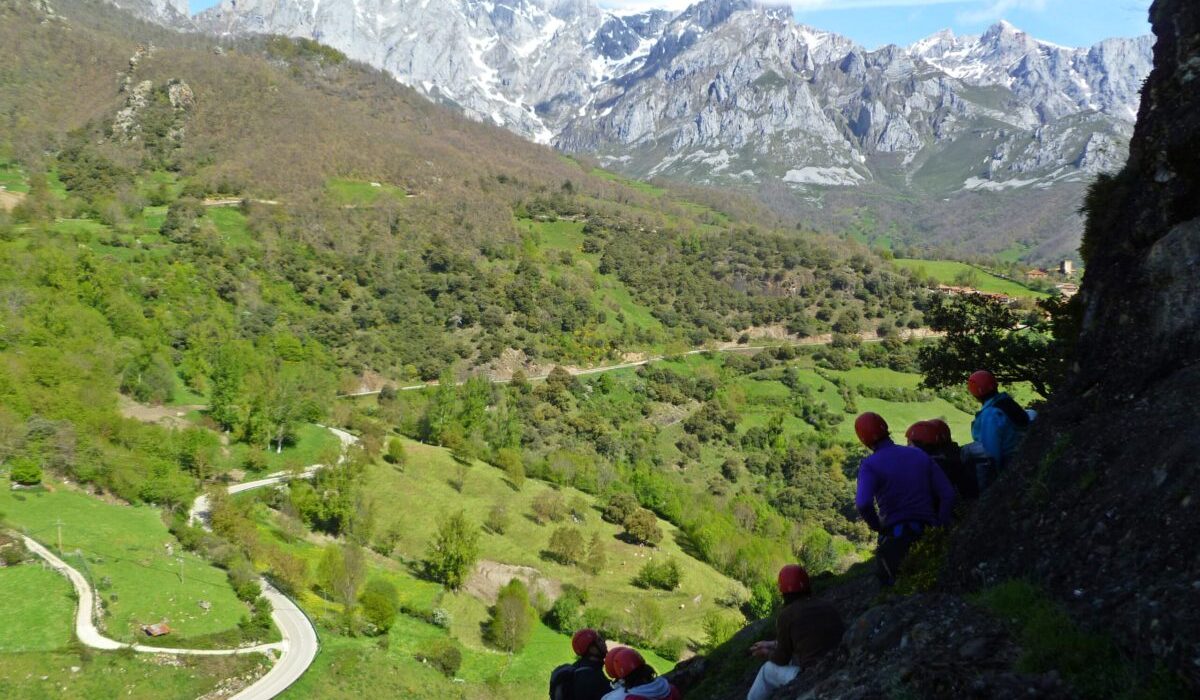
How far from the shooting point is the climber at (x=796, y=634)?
7504 mm

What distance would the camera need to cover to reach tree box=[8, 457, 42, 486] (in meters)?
44.5

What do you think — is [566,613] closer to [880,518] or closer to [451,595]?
[451,595]

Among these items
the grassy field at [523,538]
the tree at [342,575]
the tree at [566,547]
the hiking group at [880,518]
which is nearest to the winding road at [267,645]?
the tree at [342,575]

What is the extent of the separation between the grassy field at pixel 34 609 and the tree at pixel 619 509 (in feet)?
138

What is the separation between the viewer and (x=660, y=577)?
177 feet

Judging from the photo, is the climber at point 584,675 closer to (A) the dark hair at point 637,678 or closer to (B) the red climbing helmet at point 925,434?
(A) the dark hair at point 637,678

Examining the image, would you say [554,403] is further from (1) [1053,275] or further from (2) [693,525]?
(1) [1053,275]

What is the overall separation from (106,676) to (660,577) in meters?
36.6

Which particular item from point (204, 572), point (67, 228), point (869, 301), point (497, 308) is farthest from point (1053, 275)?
point (67, 228)

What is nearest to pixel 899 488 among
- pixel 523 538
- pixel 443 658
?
pixel 443 658

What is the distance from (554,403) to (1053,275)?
14272cm

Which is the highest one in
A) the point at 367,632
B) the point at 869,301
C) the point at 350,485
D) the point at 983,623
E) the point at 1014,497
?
the point at 869,301

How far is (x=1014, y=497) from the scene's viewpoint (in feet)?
24.8

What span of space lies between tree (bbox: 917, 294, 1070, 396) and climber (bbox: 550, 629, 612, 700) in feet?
46.9
